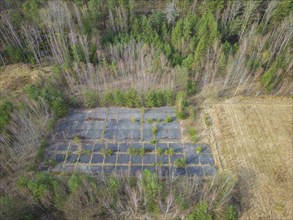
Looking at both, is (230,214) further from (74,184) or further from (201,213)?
(74,184)

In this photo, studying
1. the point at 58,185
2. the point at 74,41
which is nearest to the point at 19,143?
the point at 58,185

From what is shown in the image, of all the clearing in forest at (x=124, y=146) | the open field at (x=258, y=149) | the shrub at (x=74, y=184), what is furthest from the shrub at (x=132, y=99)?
the shrub at (x=74, y=184)

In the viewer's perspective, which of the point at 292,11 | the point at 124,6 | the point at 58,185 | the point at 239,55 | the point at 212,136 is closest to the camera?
the point at 58,185

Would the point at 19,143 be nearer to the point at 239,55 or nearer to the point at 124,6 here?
the point at 124,6

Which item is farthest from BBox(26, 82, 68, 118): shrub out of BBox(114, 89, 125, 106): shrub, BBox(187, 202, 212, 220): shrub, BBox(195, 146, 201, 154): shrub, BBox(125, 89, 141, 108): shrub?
BBox(187, 202, 212, 220): shrub

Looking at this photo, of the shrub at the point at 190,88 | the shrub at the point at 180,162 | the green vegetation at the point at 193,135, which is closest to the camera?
the shrub at the point at 180,162

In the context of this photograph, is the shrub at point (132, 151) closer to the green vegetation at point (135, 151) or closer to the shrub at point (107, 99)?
the green vegetation at point (135, 151)
